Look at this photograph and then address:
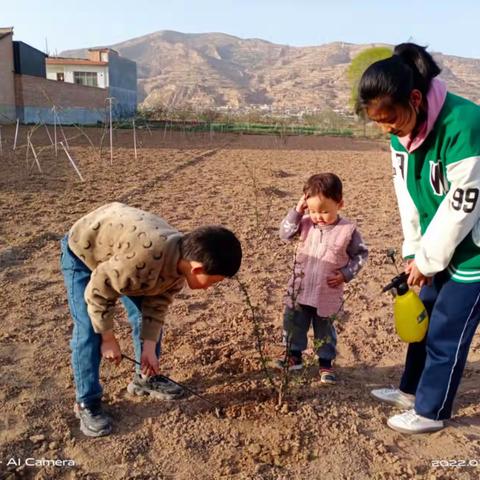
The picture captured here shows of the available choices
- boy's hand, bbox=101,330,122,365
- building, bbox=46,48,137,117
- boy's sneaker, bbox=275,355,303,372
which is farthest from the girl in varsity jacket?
building, bbox=46,48,137,117

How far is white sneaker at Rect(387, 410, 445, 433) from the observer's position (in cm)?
238

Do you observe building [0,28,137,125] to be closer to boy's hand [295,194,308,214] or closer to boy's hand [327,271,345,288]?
boy's hand [295,194,308,214]

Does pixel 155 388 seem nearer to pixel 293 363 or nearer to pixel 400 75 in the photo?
pixel 293 363

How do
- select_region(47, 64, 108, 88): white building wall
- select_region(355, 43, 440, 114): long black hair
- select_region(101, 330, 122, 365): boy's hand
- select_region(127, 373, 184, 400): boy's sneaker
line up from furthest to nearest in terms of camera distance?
1. select_region(47, 64, 108, 88): white building wall
2. select_region(127, 373, 184, 400): boy's sneaker
3. select_region(101, 330, 122, 365): boy's hand
4. select_region(355, 43, 440, 114): long black hair

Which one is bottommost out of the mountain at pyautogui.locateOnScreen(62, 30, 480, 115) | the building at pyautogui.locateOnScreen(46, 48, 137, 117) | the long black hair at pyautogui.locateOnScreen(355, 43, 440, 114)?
the long black hair at pyautogui.locateOnScreen(355, 43, 440, 114)

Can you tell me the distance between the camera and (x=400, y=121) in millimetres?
1956

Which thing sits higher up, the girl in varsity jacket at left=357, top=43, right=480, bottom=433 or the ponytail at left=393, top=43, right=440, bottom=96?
the ponytail at left=393, top=43, right=440, bottom=96

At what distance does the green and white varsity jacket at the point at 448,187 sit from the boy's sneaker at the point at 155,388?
4.37 ft

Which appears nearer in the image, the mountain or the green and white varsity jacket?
the green and white varsity jacket

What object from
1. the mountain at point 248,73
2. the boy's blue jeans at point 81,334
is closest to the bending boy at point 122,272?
the boy's blue jeans at point 81,334

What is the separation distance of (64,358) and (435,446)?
1981mm

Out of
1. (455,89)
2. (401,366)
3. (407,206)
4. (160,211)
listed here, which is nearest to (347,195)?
(160,211)

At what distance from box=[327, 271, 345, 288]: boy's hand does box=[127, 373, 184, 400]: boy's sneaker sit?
3.05ft

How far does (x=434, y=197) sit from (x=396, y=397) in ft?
3.58
